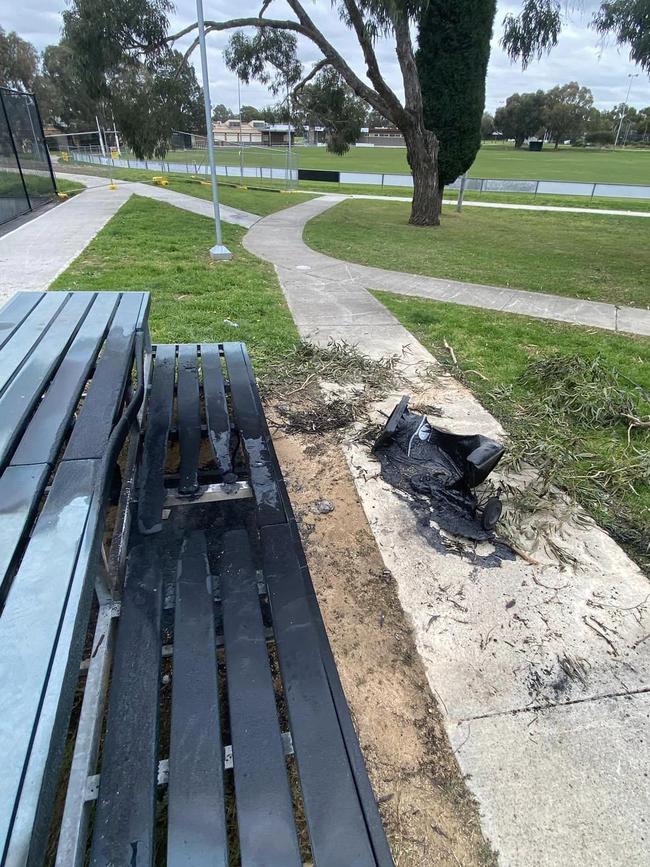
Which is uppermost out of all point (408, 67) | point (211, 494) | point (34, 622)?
point (408, 67)

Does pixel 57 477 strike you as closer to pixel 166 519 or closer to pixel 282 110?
pixel 166 519

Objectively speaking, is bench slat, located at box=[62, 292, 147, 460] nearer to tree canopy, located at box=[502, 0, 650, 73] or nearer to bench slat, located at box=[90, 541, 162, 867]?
bench slat, located at box=[90, 541, 162, 867]

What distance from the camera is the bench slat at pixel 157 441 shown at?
6.84 ft

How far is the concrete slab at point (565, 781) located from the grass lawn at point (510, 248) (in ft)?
23.0

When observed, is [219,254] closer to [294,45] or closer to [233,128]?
[294,45]

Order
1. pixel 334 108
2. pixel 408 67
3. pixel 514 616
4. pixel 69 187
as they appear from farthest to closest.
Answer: pixel 69 187, pixel 334 108, pixel 408 67, pixel 514 616

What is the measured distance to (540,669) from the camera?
2088mm

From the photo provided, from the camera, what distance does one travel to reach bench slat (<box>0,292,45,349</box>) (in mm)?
2684

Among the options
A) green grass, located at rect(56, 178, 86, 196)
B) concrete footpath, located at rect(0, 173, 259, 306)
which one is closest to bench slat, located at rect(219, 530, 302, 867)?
concrete footpath, located at rect(0, 173, 259, 306)

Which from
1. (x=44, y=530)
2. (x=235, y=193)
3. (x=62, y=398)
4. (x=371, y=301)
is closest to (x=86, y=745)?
(x=44, y=530)

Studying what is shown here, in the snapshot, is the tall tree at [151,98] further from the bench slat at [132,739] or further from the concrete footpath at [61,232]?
the bench slat at [132,739]

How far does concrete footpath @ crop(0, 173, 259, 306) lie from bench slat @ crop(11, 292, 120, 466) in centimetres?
426

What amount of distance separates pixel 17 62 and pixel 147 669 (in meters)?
67.7

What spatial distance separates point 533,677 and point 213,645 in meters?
1.33
